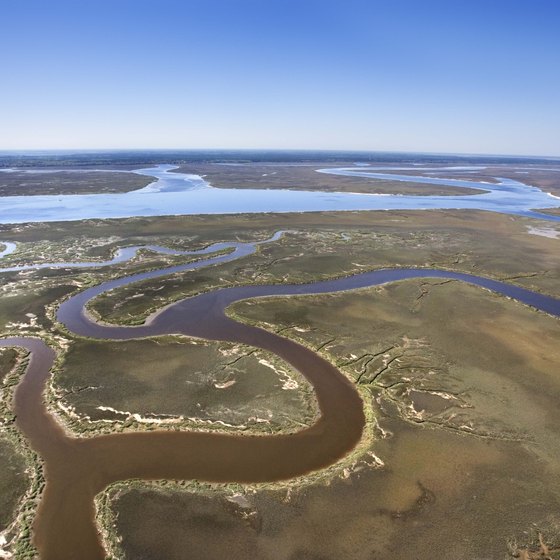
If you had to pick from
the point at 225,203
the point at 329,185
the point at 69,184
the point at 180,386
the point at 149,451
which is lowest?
the point at 149,451

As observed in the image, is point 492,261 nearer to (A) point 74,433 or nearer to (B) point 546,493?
(B) point 546,493

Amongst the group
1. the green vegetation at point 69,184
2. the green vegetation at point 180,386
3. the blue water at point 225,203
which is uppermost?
the green vegetation at point 69,184

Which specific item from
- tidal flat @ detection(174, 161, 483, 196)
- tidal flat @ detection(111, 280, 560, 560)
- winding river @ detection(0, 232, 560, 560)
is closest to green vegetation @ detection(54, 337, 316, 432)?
winding river @ detection(0, 232, 560, 560)

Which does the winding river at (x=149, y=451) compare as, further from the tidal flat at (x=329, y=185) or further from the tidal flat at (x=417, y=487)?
the tidal flat at (x=329, y=185)

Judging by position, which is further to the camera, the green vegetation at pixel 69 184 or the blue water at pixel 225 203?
the green vegetation at pixel 69 184

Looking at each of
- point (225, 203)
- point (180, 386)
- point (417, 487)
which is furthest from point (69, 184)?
point (417, 487)

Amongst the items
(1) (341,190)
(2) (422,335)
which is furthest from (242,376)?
(1) (341,190)

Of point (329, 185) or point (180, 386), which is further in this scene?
point (329, 185)

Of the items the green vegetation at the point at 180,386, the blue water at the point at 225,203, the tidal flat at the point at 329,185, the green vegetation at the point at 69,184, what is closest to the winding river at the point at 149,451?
the green vegetation at the point at 180,386

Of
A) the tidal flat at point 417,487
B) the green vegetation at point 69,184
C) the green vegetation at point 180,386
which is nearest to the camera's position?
the tidal flat at point 417,487

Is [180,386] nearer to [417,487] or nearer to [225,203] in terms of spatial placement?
[417,487]
